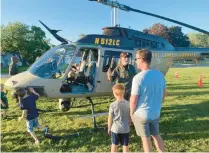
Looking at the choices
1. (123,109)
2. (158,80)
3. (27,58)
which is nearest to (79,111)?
(123,109)

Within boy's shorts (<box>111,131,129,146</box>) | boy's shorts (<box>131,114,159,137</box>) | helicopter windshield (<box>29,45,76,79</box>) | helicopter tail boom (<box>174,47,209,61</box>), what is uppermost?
helicopter tail boom (<box>174,47,209,61</box>)

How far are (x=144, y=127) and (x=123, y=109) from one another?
517 millimetres

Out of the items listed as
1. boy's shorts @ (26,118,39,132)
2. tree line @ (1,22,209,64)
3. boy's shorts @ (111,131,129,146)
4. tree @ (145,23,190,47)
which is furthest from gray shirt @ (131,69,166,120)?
tree @ (145,23,190,47)

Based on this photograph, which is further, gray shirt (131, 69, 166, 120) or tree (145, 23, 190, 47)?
tree (145, 23, 190, 47)

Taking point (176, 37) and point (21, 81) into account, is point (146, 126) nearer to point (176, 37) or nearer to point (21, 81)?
point (21, 81)

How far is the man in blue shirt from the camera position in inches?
145

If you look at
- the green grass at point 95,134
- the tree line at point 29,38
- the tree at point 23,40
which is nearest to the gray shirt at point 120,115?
the green grass at point 95,134

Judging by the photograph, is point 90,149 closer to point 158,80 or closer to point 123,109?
point 123,109

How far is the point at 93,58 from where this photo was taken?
311 inches

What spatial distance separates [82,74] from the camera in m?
7.64

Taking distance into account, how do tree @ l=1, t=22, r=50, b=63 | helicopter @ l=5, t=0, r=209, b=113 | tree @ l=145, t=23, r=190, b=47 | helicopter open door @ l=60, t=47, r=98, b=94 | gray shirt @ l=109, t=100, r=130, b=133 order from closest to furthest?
gray shirt @ l=109, t=100, r=130, b=133 → helicopter @ l=5, t=0, r=209, b=113 → helicopter open door @ l=60, t=47, r=98, b=94 → tree @ l=1, t=22, r=50, b=63 → tree @ l=145, t=23, r=190, b=47

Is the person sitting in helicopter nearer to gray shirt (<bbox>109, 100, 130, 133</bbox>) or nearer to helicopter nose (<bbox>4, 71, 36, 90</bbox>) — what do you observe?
helicopter nose (<bbox>4, 71, 36, 90</bbox>)

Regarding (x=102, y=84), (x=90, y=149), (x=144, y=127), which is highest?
(x=102, y=84)

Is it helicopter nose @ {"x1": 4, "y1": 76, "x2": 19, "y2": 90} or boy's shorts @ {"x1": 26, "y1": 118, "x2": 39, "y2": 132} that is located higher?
helicopter nose @ {"x1": 4, "y1": 76, "x2": 19, "y2": 90}
